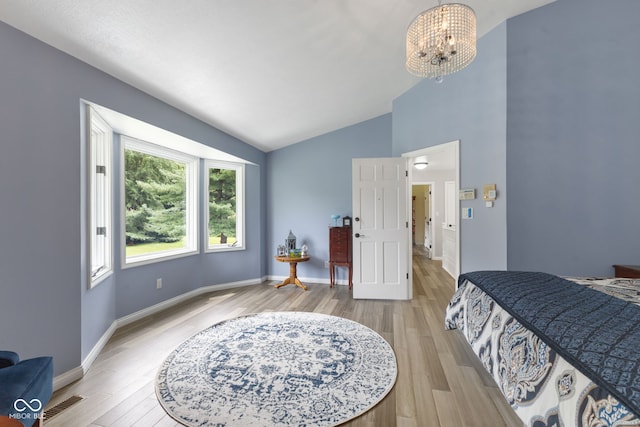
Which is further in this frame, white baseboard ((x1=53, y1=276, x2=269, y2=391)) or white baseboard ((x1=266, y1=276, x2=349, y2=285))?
white baseboard ((x1=266, y1=276, x2=349, y2=285))

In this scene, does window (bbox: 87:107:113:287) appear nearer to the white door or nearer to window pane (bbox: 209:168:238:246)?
window pane (bbox: 209:168:238:246)

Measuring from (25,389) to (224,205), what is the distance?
369cm

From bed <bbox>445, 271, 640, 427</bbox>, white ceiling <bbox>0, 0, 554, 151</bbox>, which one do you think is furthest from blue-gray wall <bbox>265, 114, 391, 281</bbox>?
bed <bbox>445, 271, 640, 427</bbox>

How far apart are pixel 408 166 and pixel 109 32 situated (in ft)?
11.3

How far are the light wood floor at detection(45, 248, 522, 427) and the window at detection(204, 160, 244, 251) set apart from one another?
3.18 ft

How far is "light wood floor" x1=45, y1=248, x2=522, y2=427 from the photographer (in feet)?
5.19

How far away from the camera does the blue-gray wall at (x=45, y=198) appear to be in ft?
5.41

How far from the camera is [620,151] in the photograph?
255cm

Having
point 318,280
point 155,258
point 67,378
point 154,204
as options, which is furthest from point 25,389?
point 318,280

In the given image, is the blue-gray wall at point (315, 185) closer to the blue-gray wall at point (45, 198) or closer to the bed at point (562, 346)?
the blue-gray wall at point (45, 198)

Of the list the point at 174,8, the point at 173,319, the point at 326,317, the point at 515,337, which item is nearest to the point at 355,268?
the point at 326,317

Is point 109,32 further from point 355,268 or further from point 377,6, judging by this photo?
point 355,268

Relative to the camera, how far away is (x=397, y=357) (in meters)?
2.24

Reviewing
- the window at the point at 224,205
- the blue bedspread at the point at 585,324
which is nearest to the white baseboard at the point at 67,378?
the window at the point at 224,205
